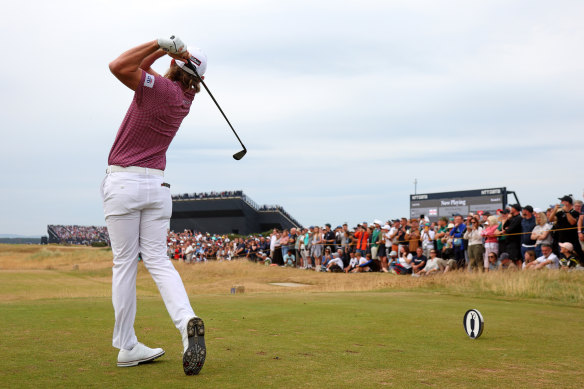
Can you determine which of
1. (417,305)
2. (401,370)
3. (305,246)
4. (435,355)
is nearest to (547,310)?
(417,305)

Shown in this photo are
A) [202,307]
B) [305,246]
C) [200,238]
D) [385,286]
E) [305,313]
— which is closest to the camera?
[305,313]

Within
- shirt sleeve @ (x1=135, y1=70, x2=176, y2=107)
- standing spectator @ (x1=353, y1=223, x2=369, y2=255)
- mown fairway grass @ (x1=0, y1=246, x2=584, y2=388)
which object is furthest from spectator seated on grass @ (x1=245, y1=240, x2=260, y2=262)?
shirt sleeve @ (x1=135, y1=70, x2=176, y2=107)

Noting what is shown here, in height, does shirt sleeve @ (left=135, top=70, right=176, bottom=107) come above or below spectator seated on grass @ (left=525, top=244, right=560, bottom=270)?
above

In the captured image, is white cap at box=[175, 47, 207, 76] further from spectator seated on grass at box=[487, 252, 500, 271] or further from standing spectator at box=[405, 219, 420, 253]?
standing spectator at box=[405, 219, 420, 253]

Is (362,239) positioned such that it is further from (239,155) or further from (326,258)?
(239,155)

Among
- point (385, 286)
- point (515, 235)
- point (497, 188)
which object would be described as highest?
point (497, 188)

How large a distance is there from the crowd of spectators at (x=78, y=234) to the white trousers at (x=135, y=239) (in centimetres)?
8327

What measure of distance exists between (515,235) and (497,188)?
18.6 meters

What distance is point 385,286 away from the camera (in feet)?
51.7

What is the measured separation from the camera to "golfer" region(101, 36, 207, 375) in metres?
4.30

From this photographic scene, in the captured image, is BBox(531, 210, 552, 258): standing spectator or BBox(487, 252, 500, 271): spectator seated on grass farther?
BBox(487, 252, 500, 271): spectator seated on grass

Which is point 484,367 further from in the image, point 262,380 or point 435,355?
point 262,380

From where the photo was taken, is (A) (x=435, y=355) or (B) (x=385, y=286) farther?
(B) (x=385, y=286)

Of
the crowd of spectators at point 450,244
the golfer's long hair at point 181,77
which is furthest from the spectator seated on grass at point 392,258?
the golfer's long hair at point 181,77
